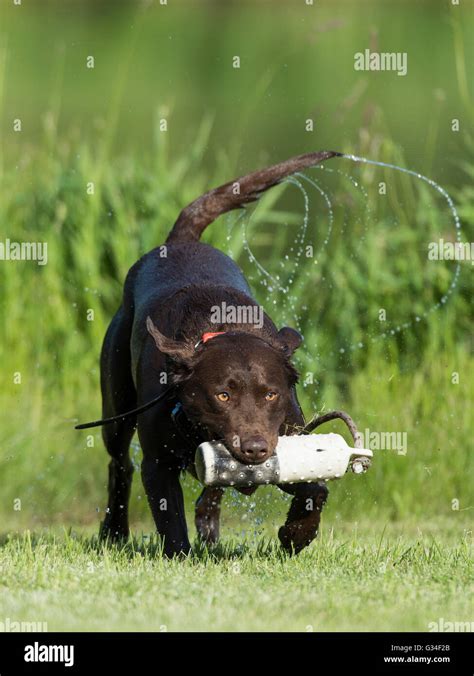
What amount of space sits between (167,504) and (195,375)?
2.47ft

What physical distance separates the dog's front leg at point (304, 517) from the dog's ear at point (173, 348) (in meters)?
0.90

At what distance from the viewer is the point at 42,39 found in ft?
66.5

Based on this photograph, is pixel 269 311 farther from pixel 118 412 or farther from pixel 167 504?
pixel 167 504

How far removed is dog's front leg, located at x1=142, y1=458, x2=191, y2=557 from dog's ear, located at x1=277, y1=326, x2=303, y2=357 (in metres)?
0.79

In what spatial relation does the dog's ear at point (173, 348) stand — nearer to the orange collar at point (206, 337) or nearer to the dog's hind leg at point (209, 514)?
the orange collar at point (206, 337)

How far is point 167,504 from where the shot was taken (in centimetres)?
Answer: 618

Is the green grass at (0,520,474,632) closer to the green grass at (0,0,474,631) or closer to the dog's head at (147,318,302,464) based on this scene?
the green grass at (0,0,474,631)

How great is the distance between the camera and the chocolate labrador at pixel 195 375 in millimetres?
5602

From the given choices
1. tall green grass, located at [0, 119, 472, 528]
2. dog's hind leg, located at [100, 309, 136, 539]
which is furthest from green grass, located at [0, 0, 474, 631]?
dog's hind leg, located at [100, 309, 136, 539]

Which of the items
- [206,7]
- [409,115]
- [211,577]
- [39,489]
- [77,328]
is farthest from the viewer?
[206,7]

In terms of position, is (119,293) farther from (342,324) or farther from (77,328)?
(342,324)

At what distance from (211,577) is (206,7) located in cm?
1722

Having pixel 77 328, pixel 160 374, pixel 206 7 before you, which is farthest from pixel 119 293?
pixel 206 7

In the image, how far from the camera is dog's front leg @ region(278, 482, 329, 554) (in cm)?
620
